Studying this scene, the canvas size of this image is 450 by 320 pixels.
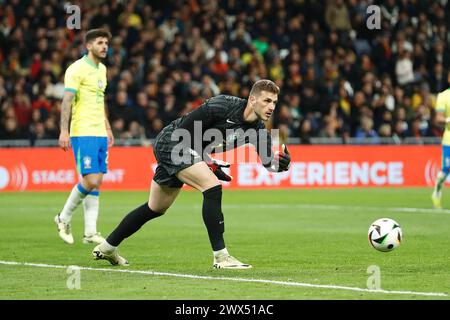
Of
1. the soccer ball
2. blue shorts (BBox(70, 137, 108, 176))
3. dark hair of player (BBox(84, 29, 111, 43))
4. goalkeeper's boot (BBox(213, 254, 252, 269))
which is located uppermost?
A: dark hair of player (BBox(84, 29, 111, 43))

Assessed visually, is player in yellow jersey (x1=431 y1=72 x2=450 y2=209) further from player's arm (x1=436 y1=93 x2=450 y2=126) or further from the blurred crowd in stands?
the blurred crowd in stands

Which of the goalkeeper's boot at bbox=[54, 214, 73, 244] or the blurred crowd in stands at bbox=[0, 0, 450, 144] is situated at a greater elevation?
the blurred crowd in stands at bbox=[0, 0, 450, 144]

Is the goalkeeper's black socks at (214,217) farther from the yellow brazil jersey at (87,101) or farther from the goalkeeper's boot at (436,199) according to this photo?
the goalkeeper's boot at (436,199)

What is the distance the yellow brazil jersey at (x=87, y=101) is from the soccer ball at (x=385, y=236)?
13.5 feet

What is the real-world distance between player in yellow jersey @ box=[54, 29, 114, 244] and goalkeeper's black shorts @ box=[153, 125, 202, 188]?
10.1 feet

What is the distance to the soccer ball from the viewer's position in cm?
1078

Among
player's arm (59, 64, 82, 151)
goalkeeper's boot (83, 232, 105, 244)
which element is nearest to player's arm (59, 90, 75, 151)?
player's arm (59, 64, 82, 151)

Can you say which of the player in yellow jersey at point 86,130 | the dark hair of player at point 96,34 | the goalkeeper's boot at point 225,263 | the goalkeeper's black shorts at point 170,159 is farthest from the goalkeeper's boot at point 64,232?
the goalkeeper's boot at point 225,263

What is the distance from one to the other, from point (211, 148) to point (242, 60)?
1695cm

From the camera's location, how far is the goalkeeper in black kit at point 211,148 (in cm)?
980

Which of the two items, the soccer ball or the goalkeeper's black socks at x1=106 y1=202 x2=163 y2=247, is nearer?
the goalkeeper's black socks at x1=106 y1=202 x2=163 y2=247

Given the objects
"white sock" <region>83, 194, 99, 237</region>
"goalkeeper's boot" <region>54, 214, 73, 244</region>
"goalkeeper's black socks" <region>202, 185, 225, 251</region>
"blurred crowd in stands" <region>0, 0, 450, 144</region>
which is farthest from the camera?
"blurred crowd in stands" <region>0, 0, 450, 144</region>

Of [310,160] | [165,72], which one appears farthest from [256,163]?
[165,72]

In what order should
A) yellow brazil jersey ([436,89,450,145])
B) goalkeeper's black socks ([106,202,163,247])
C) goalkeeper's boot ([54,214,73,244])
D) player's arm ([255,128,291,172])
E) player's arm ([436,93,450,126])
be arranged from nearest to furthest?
1. player's arm ([255,128,291,172])
2. goalkeeper's black socks ([106,202,163,247])
3. goalkeeper's boot ([54,214,73,244])
4. player's arm ([436,93,450,126])
5. yellow brazil jersey ([436,89,450,145])
